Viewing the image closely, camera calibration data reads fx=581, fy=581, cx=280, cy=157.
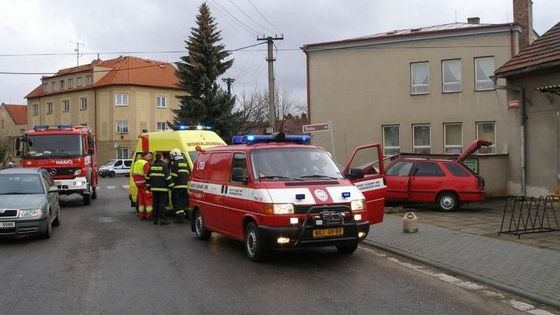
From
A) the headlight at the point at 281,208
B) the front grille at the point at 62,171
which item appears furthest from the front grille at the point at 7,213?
the front grille at the point at 62,171

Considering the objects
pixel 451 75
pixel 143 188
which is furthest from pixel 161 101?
pixel 143 188

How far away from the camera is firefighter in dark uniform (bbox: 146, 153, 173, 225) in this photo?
45.9 feet

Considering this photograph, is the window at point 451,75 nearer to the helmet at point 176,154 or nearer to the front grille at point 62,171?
the helmet at point 176,154

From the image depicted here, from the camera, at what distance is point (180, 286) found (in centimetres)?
745

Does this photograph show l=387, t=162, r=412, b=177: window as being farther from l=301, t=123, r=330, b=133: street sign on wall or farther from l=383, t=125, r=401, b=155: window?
l=383, t=125, r=401, b=155: window

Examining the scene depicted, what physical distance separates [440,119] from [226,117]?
17.0 metres

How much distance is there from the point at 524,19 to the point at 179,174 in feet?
58.5

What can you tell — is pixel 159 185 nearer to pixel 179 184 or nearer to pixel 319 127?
pixel 179 184

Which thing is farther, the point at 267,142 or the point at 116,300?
the point at 267,142

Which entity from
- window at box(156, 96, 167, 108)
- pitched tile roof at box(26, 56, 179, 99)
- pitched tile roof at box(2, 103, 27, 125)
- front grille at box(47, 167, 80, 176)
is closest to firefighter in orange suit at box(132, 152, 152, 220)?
front grille at box(47, 167, 80, 176)

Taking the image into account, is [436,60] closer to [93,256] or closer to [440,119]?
[440,119]

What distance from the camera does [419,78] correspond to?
1017 inches

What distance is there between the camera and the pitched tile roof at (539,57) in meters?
15.7

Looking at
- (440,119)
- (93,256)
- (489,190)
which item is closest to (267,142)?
(93,256)
